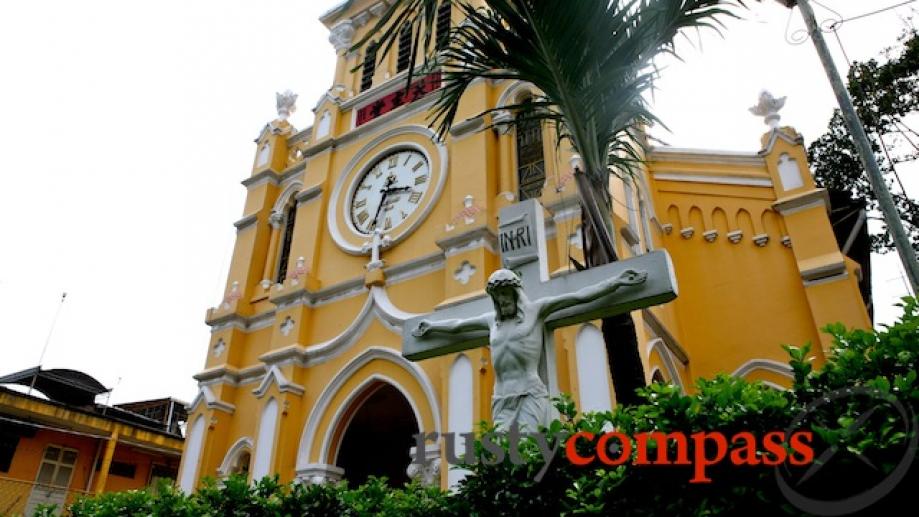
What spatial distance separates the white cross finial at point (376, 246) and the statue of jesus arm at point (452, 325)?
634 centimetres

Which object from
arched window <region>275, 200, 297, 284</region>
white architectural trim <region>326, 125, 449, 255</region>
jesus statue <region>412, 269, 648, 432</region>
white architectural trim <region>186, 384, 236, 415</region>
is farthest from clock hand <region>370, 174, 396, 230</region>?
jesus statue <region>412, 269, 648, 432</region>

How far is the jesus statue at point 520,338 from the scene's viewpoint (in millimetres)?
3977

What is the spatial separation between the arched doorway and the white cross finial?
2260 mm

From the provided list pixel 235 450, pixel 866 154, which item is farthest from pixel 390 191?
pixel 866 154

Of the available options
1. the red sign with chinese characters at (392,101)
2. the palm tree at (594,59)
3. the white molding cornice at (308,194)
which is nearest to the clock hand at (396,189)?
the white molding cornice at (308,194)

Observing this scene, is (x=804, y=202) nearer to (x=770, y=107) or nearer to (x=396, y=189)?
(x=770, y=107)

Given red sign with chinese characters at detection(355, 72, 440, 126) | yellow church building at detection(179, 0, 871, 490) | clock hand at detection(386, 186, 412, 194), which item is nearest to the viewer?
yellow church building at detection(179, 0, 871, 490)

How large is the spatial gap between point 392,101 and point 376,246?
12.8 feet

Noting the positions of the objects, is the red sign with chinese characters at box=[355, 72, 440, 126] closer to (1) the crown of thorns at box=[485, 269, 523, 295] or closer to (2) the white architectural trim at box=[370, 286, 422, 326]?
(2) the white architectural trim at box=[370, 286, 422, 326]

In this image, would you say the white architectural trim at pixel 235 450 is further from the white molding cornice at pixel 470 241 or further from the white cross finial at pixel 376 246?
the white molding cornice at pixel 470 241

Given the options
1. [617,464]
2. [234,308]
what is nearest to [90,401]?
[234,308]

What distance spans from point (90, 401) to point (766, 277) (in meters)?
21.4

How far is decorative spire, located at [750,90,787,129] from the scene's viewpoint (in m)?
12.2

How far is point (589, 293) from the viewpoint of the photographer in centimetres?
425
